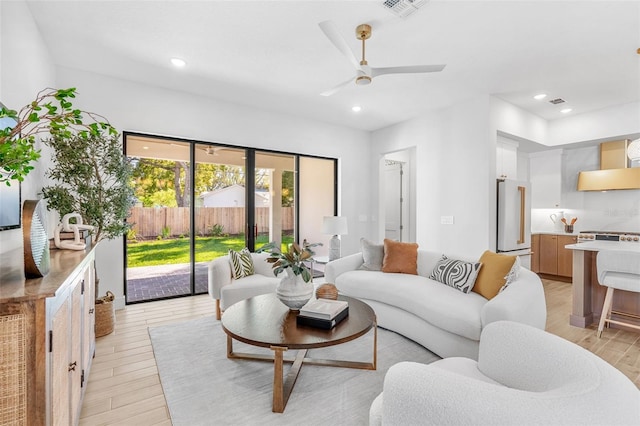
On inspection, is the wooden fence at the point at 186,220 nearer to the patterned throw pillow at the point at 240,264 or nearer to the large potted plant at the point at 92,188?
the large potted plant at the point at 92,188

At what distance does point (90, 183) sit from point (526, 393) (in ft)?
12.4

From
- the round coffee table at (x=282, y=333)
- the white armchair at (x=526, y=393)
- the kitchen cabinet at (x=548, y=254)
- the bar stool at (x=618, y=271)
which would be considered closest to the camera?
the white armchair at (x=526, y=393)

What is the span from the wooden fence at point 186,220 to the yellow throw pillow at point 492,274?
11.2ft

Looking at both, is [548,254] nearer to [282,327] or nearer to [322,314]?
[322,314]

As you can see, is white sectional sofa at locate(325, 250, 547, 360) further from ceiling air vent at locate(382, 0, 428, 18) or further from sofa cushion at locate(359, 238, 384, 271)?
ceiling air vent at locate(382, 0, 428, 18)

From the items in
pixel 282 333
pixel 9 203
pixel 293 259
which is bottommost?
pixel 282 333

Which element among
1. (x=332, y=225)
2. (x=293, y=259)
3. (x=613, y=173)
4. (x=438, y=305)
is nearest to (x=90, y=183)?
(x=293, y=259)

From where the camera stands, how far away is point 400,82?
12.9 ft

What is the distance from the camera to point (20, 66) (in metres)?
2.32

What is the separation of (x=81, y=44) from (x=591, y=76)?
573 cm

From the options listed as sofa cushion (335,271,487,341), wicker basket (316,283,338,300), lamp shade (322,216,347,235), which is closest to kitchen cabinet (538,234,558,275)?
sofa cushion (335,271,487,341)

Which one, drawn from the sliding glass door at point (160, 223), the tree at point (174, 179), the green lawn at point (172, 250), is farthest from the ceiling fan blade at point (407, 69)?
the green lawn at point (172, 250)

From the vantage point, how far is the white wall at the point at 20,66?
2.01 metres

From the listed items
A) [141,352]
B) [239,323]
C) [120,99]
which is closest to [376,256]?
[239,323]
